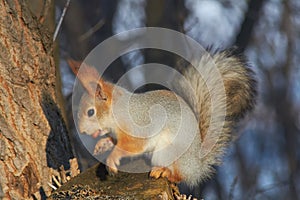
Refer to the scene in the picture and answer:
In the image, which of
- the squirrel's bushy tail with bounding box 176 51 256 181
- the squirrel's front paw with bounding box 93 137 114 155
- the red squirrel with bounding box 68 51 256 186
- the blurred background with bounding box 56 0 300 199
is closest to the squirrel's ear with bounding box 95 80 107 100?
the red squirrel with bounding box 68 51 256 186

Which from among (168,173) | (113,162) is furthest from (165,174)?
(113,162)

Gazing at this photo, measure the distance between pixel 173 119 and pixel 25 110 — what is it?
529 millimetres

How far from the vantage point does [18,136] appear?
8.50ft

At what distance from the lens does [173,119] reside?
269 cm

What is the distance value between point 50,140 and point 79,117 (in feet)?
0.49

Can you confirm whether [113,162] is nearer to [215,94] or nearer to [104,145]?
[104,145]

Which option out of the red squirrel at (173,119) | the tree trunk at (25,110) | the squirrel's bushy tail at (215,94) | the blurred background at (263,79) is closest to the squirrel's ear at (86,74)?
the red squirrel at (173,119)

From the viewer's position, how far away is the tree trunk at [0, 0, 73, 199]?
2.57m

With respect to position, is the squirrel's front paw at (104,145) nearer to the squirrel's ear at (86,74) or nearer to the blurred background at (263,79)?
the squirrel's ear at (86,74)

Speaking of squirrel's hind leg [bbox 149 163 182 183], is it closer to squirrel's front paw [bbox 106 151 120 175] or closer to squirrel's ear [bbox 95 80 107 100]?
squirrel's front paw [bbox 106 151 120 175]

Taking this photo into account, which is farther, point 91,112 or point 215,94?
point 215,94

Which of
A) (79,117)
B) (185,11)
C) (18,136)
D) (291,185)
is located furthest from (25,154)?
(291,185)

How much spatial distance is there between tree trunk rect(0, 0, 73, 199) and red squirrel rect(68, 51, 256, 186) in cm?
15

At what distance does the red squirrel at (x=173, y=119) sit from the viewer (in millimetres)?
2658
